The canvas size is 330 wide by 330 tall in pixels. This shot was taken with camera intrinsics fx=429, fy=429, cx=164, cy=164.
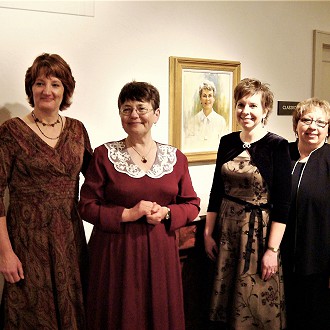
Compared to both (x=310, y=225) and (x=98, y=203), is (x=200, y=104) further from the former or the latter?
(x=98, y=203)

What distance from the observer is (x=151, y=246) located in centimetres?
162

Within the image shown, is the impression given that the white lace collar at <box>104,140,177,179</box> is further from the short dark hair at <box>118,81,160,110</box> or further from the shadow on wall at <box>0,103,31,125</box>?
the shadow on wall at <box>0,103,31,125</box>

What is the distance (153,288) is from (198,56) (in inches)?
59.5

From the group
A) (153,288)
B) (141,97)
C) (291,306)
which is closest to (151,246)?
(153,288)

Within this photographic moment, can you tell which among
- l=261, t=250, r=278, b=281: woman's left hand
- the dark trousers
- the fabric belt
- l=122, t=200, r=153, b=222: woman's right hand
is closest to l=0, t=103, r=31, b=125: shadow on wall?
l=122, t=200, r=153, b=222: woman's right hand

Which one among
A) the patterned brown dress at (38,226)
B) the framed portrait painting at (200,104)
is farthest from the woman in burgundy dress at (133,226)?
the framed portrait painting at (200,104)

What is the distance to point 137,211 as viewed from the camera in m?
1.56

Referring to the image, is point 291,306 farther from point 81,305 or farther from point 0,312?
point 0,312

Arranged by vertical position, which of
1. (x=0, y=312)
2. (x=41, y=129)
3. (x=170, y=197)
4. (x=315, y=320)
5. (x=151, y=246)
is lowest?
(x=315, y=320)

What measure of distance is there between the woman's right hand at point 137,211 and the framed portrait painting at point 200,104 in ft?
3.28

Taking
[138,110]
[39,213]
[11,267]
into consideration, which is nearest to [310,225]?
[138,110]

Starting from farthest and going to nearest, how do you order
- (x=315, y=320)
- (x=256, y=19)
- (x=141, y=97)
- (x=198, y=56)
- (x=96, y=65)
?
(x=256, y=19) < (x=198, y=56) < (x=96, y=65) < (x=315, y=320) < (x=141, y=97)

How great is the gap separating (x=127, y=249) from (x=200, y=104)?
1.28 meters

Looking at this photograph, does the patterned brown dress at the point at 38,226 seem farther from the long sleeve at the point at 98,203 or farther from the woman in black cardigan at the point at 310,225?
the woman in black cardigan at the point at 310,225
